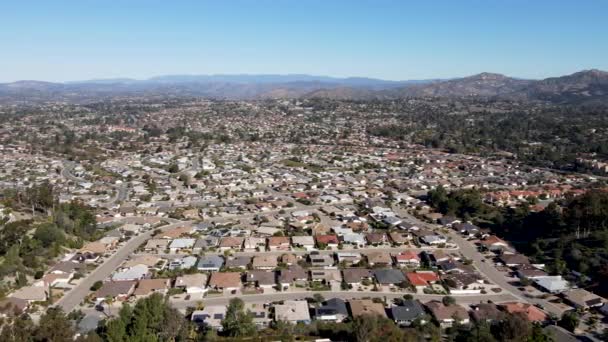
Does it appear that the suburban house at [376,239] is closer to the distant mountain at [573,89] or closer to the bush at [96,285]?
the bush at [96,285]

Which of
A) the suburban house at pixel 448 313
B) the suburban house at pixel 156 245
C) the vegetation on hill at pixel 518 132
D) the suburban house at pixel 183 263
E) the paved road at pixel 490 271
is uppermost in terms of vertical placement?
the vegetation on hill at pixel 518 132

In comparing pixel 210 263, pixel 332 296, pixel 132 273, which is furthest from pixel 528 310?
pixel 132 273

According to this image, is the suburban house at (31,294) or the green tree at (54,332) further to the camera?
the suburban house at (31,294)

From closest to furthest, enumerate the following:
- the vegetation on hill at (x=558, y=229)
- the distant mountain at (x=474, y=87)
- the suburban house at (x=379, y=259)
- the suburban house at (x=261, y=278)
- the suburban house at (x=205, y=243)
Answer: the suburban house at (x=261, y=278) → the vegetation on hill at (x=558, y=229) → the suburban house at (x=379, y=259) → the suburban house at (x=205, y=243) → the distant mountain at (x=474, y=87)

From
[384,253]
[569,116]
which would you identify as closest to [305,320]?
[384,253]

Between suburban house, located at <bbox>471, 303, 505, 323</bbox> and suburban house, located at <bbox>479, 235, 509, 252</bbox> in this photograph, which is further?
suburban house, located at <bbox>479, 235, 509, 252</bbox>

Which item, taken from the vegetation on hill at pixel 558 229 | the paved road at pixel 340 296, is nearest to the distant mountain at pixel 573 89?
the vegetation on hill at pixel 558 229

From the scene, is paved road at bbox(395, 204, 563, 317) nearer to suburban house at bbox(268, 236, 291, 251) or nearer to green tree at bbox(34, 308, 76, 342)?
suburban house at bbox(268, 236, 291, 251)

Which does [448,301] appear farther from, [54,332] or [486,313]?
[54,332]

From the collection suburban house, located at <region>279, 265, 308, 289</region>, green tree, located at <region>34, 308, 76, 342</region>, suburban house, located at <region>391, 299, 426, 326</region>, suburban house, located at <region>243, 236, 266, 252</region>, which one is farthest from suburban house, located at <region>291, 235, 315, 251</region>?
green tree, located at <region>34, 308, 76, 342</region>
